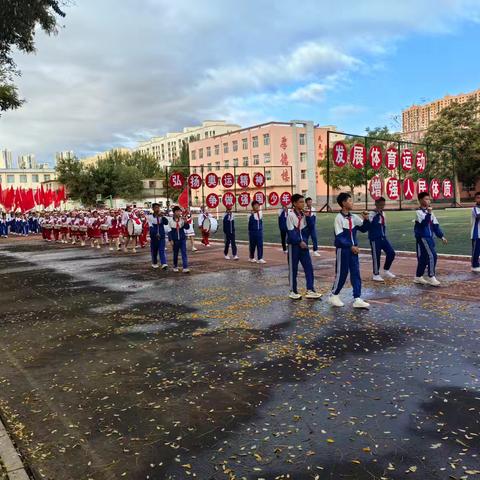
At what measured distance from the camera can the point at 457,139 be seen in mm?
43969

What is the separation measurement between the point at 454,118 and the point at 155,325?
45.4m

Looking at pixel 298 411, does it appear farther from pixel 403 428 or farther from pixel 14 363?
pixel 14 363

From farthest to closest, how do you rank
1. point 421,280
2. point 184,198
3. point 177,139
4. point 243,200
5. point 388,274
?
point 177,139 < point 184,198 < point 243,200 < point 388,274 < point 421,280

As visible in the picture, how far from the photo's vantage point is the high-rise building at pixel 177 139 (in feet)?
332

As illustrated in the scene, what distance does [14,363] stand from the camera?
18.5ft

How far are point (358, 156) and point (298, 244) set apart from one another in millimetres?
12234

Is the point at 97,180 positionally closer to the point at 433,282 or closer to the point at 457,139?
the point at 457,139

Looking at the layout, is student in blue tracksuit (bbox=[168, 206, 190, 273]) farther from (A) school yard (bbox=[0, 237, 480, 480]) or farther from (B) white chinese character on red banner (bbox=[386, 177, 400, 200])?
(B) white chinese character on red banner (bbox=[386, 177, 400, 200])

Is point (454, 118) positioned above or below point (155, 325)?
above

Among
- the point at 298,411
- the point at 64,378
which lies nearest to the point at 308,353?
the point at 298,411

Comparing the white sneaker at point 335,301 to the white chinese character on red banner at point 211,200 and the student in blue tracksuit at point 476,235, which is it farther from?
the white chinese character on red banner at point 211,200

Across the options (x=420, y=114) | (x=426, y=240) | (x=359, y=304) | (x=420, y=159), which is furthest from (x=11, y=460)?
(x=420, y=114)

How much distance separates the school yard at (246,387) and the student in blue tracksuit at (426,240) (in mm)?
595

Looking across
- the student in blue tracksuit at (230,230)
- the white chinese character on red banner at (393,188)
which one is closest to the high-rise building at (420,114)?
the white chinese character on red banner at (393,188)
